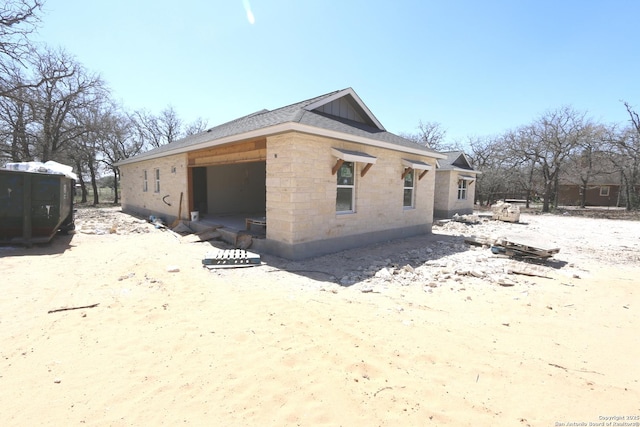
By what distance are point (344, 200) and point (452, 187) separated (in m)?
13.0

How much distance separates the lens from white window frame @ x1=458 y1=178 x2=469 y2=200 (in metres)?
19.7

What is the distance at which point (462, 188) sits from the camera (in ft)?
65.3

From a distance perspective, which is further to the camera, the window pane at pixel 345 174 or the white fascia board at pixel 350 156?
the window pane at pixel 345 174

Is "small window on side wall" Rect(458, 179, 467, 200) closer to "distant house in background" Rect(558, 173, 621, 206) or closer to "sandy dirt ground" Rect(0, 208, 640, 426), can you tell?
"sandy dirt ground" Rect(0, 208, 640, 426)

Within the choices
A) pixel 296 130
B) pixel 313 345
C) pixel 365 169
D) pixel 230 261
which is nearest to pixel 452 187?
pixel 365 169

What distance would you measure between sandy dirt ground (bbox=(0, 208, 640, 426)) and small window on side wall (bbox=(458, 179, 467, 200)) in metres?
13.5

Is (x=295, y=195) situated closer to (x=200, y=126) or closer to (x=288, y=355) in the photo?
(x=288, y=355)

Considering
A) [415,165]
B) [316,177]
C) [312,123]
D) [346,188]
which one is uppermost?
[312,123]

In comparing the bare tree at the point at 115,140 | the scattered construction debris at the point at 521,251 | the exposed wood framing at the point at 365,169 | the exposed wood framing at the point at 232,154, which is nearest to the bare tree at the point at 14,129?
the bare tree at the point at 115,140

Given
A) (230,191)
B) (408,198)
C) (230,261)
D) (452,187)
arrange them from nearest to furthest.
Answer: (230,261), (408,198), (230,191), (452,187)

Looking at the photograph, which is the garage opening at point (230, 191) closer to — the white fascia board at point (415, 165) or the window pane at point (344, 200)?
the window pane at point (344, 200)

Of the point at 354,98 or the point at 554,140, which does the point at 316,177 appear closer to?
the point at 354,98

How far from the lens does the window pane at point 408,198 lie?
11.0 metres

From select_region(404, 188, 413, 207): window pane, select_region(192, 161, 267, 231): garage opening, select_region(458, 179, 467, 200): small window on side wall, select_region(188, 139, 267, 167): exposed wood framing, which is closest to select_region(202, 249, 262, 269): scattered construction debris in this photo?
select_region(188, 139, 267, 167): exposed wood framing
